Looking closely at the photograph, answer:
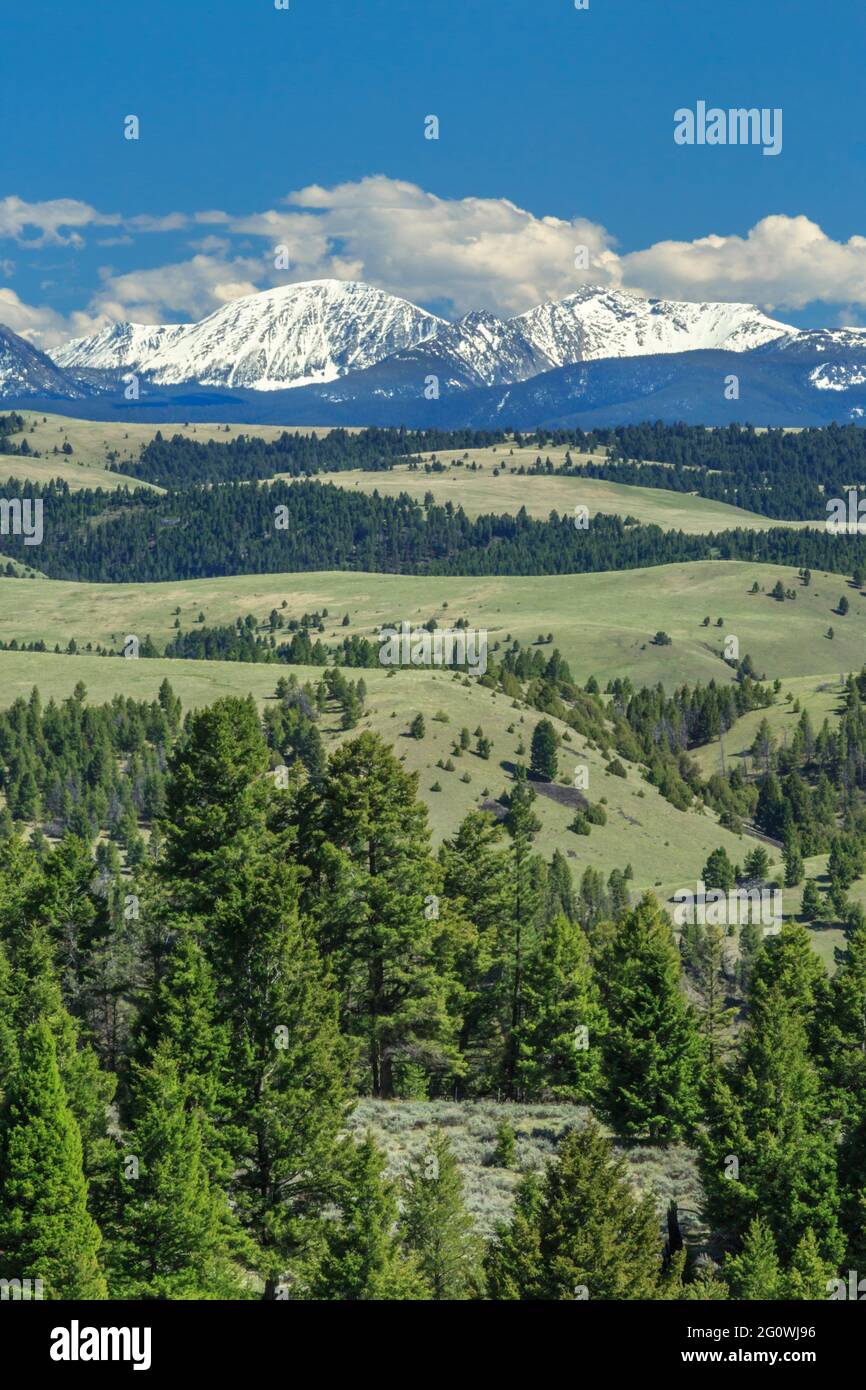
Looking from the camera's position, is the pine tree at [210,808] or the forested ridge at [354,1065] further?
the pine tree at [210,808]

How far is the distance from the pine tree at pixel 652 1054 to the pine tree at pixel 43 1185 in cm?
2647

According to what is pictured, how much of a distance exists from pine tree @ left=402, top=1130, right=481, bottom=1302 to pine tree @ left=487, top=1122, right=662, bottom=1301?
1.10 m

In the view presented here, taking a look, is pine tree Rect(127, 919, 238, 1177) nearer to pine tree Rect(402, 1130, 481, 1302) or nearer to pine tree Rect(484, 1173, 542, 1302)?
pine tree Rect(402, 1130, 481, 1302)

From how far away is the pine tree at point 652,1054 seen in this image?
199 ft

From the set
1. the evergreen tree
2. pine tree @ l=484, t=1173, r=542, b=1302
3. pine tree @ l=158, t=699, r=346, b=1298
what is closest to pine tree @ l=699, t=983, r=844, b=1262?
pine tree @ l=484, t=1173, r=542, b=1302

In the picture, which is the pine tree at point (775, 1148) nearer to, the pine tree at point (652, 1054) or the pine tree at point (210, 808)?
the pine tree at point (652, 1054)

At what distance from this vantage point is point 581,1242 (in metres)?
37.9

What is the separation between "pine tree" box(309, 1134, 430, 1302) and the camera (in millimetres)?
37438

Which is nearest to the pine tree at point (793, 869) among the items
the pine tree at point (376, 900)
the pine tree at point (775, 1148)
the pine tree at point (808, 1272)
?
the pine tree at point (376, 900)

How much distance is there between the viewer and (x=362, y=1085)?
66000 millimetres

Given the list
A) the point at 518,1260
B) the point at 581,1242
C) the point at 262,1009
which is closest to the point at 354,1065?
the point at 262,1009

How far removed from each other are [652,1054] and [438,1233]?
21.8 metres

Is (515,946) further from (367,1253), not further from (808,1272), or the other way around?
(367,1253)
